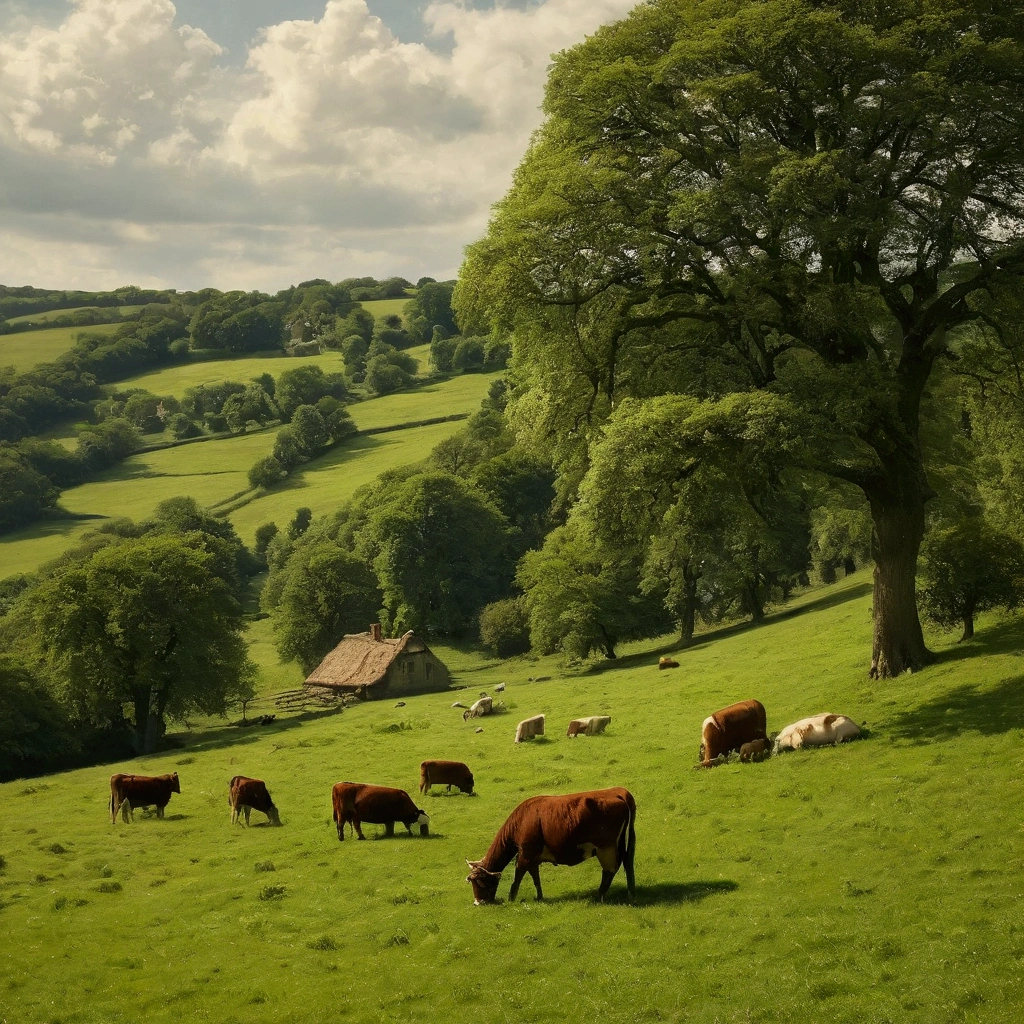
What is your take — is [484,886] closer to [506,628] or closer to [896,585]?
[896,585]

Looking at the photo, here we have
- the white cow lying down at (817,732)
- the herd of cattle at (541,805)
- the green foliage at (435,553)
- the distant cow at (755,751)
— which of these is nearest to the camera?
the herd of cattle at (541,805)

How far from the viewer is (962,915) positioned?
507 inches

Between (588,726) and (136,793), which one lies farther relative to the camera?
(588,726)

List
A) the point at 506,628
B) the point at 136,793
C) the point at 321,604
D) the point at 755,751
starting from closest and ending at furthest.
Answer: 1. the point at 755,751
2. the point at 136,793
3. the point at 506,628
4. the point at 321,604

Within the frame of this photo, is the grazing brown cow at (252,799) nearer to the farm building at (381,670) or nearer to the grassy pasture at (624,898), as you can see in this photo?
the grassy pasture at (624,898)

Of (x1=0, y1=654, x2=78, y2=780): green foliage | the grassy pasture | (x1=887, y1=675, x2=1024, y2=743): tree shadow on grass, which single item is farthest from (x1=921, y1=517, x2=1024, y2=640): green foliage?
(x1=0, y1=654, x2=78, y2=780): green foliage

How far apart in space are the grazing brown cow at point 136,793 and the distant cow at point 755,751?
16.8 m

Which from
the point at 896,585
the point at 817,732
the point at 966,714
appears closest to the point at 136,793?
the point at 817,732

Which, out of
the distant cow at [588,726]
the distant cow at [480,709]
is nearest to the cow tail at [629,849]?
the distant cow at [588,726]

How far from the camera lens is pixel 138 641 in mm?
55625

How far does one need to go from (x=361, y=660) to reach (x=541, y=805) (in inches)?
2262

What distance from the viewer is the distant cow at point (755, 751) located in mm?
23422

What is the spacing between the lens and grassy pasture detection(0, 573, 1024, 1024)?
12414 mm

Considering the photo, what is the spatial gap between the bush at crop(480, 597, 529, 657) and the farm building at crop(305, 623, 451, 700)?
27.0ft
